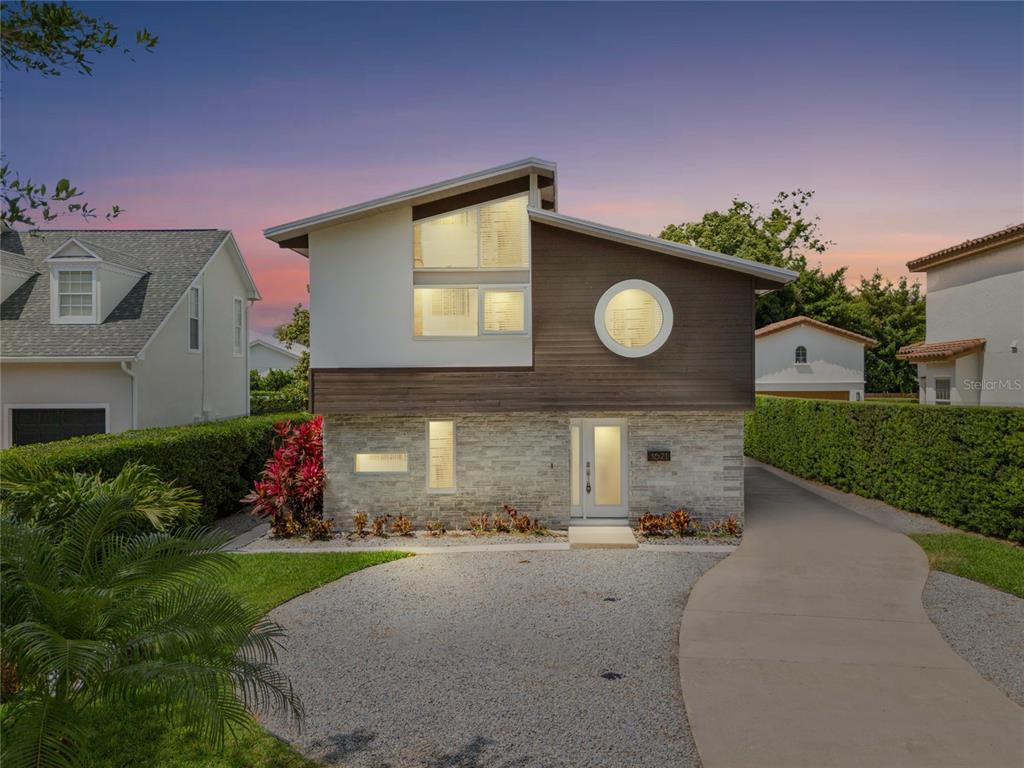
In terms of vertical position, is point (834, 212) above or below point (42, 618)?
above

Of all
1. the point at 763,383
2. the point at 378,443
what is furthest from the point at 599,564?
the point at 763,383

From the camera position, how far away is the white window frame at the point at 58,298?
55.4 feet

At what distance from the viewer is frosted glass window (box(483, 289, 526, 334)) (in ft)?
45.0

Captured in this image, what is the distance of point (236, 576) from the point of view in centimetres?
1046

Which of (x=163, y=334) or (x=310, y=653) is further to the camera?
(x=163, y=334)

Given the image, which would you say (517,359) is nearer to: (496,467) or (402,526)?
(496,467)

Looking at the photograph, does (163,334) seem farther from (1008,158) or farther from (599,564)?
(1008,158)

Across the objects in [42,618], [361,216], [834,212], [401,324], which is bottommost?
[42,618]

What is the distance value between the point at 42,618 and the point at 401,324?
9285mm

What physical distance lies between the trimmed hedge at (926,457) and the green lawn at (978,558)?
709 mm

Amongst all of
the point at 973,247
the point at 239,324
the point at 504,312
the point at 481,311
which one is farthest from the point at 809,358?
the point at 239,324

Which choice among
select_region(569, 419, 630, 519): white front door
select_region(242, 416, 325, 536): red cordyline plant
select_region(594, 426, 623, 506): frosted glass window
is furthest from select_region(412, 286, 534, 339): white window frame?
select_region(242, 416, 325, 536): red cordyline plant

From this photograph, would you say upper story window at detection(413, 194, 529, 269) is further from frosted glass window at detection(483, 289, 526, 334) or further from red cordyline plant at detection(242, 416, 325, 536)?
red cordyline plant at detection(242, 416, 325, 536)

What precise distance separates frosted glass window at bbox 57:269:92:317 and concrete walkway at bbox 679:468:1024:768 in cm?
1657
